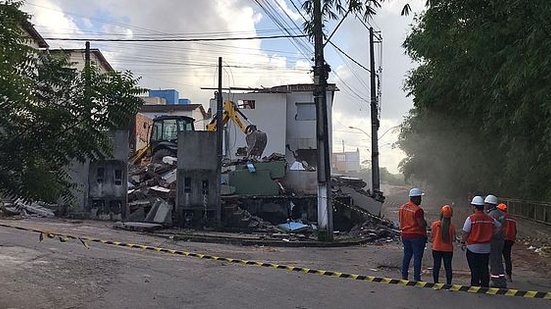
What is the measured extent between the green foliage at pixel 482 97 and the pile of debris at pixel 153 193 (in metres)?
10.2

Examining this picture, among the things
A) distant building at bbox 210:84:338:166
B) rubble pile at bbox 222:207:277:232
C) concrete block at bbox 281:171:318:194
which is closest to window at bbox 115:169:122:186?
rubble pile at bbox 222:207:277:232

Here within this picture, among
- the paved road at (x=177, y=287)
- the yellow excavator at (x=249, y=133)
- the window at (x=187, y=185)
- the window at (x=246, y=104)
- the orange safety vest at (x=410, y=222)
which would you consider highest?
the window at (x=246, y=104)

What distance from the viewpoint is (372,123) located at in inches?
1158

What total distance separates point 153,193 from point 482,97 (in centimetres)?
1236

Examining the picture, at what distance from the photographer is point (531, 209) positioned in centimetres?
2792

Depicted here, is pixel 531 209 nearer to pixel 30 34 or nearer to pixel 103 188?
pixel 103 188

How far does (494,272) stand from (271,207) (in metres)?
12.3

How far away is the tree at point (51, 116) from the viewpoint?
668 centimetres

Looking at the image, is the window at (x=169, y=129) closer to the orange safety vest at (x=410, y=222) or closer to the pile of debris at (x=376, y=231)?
the pile of debris at (x=376, y=231)

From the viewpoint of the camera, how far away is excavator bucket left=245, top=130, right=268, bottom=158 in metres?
26.3

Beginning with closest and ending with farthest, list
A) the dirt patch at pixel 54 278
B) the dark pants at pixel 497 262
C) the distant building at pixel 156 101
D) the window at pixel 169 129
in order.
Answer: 1. the dirt patch at pixel 54 278
2. the dark pants at pixel 497 262
3. the window at pixel 169 129
4. the distant building at pixel 156 101

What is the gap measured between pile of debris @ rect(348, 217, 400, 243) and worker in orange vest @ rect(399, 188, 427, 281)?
899cm

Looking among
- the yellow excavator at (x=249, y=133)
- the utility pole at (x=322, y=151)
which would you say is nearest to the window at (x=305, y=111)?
the yellow excavator at (x=249, y=133)

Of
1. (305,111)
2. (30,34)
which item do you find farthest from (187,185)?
(305,111)
